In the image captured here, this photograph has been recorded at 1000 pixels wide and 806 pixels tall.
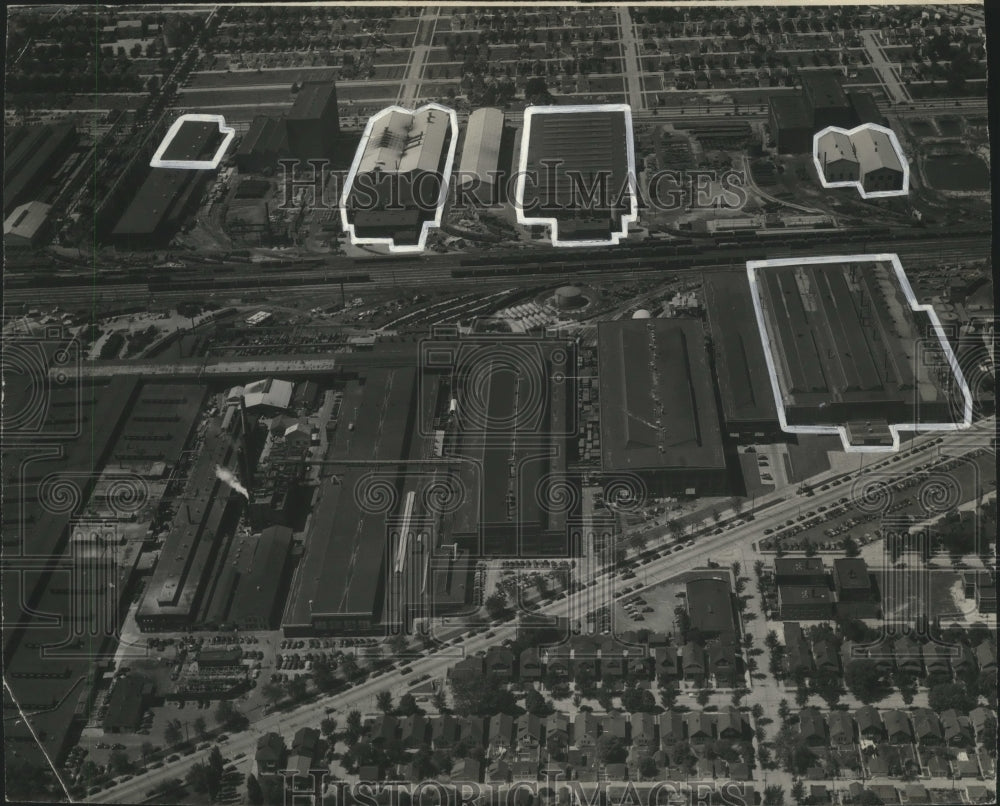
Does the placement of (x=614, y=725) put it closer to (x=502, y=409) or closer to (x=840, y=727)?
(x=840, y=727)

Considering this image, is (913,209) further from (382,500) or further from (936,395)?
(382,500)

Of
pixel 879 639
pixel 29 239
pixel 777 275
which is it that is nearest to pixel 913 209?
pixel 777 275

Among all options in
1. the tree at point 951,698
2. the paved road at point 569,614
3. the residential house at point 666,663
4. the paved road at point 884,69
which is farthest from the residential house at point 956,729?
the paved road at point 884,69

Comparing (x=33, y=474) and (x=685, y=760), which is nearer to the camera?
(x=685, y=760)

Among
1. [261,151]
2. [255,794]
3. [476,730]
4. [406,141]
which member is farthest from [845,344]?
[261,151]

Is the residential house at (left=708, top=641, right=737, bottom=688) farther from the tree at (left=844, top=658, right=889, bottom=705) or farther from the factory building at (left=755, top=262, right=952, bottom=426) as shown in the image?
the factory building at (left=755, top=262, right=952, bottom=426)

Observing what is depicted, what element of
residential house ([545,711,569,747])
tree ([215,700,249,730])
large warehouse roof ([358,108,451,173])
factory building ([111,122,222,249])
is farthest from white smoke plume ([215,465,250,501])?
large warehouse roof ([358,108,451,173])

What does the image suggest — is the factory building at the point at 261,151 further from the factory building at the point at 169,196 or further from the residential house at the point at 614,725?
the residential house at the point at 614,725
